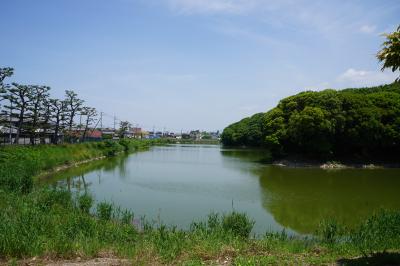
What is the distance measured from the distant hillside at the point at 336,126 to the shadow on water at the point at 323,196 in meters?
6.29

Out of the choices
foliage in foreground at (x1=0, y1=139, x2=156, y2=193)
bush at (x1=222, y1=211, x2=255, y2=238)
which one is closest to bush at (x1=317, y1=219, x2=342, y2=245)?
bush at (x1=222, y1=211, x2=255, y2=238)

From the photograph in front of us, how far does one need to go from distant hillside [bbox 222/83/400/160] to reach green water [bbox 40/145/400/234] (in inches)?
269

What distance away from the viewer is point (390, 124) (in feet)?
128

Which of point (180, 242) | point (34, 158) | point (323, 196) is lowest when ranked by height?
point (323, 196)

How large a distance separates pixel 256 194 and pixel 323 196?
362 cm

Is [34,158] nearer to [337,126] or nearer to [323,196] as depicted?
[323,196]

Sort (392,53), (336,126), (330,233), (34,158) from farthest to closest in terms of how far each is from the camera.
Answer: (336,126) → (34,158) → (330,233) → (392,53)

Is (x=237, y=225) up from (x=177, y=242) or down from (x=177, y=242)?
down

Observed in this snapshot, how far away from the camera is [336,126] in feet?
127

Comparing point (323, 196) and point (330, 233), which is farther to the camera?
point (323, 196)

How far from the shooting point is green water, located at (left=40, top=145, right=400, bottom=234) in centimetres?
1541

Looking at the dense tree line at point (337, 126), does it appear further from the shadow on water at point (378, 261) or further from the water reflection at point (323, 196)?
the shadow on water at point (378, 261)

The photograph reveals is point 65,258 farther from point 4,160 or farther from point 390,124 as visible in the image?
point 390,124

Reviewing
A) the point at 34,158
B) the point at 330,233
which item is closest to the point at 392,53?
the point at 330,233
